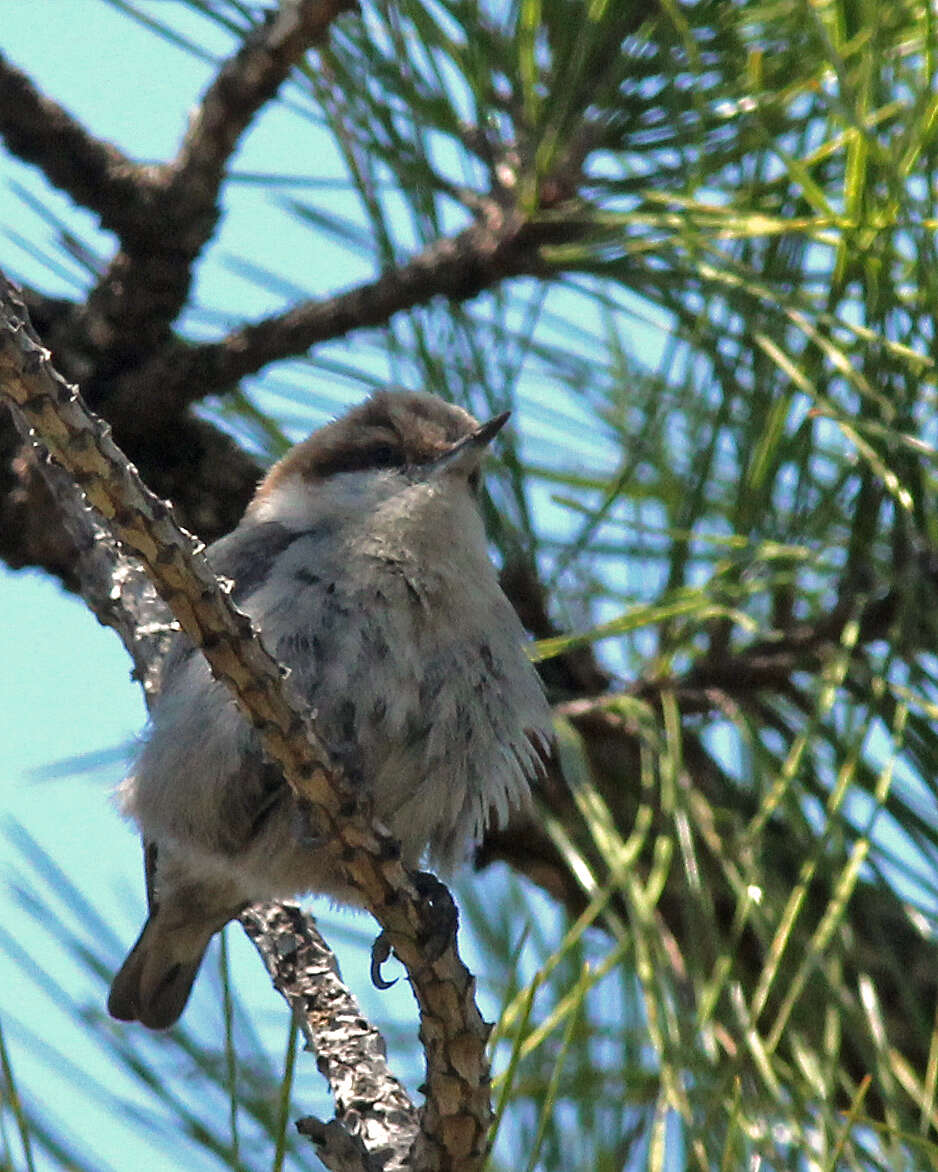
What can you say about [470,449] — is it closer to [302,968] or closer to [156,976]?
[302,968]

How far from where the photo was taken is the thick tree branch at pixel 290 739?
1.61 m

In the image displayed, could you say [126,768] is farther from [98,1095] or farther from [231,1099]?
[231,1099]

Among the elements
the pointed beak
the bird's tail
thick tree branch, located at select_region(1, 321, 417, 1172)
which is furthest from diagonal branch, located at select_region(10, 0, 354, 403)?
the bird's tail

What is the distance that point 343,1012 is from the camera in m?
2.33

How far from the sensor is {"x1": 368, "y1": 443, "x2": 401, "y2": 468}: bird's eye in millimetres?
3068

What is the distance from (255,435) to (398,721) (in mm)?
1113

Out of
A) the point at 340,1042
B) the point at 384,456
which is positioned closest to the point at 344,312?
the point at 384,456

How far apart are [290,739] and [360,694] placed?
27.5 inches

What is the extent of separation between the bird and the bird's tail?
0.10 metres

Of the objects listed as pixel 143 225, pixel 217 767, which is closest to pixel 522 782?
pixel 217 767

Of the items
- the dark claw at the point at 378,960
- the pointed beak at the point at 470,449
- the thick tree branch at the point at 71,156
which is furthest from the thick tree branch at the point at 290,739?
the thick tree branch at the point at 71,156

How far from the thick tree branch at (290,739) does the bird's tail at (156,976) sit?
102 cm

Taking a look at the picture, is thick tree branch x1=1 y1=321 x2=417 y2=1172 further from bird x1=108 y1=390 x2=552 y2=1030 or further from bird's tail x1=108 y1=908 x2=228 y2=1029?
bird's tail x1=108 y1=908 x2=228 y2=1029

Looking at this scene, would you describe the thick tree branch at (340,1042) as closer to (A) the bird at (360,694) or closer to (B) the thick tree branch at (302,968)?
(B) the thick tree branch at (302,968)
